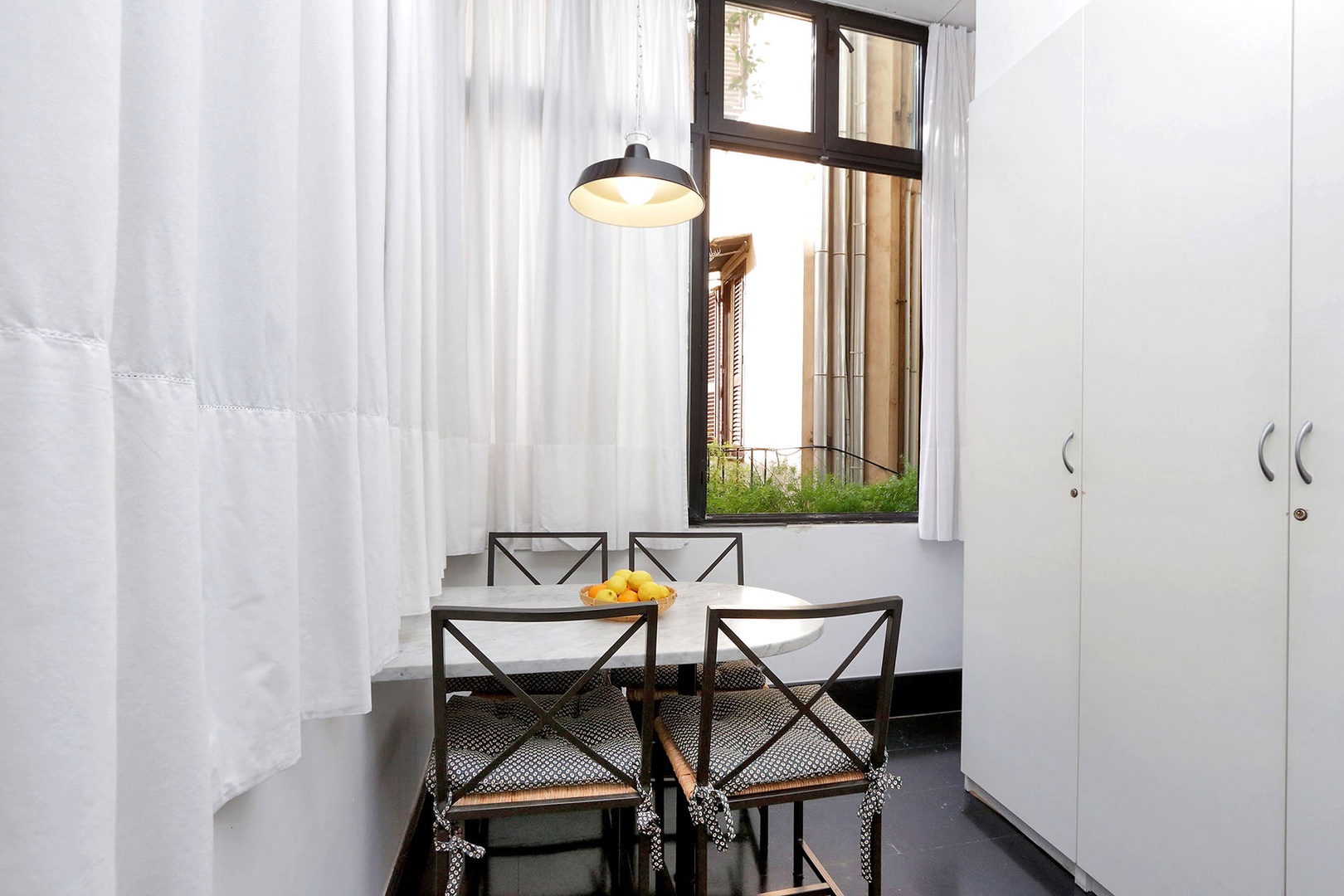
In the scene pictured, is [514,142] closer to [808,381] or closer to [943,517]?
[808,381]

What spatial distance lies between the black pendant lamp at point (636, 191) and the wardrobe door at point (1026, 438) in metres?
1.06

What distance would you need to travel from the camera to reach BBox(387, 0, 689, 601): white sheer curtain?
259 centimetres

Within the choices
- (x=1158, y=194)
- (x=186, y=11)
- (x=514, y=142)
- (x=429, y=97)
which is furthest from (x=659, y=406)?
(x=186, y=11)

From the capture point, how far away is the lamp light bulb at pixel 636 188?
6.33ft

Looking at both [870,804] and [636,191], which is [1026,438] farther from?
[636,191]

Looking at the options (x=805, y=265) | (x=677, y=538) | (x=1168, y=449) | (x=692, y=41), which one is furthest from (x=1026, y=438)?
(x=692, y=41)

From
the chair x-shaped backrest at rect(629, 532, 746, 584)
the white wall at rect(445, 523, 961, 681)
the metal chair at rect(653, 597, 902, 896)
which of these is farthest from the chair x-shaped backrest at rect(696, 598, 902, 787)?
the white wall at rect(445, 523, 961, 681)

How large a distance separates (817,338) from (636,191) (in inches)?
79.6

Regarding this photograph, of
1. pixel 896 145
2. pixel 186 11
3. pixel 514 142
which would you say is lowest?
pixel 186 11

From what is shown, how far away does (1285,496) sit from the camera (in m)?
1.43

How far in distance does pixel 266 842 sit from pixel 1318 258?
2130mm

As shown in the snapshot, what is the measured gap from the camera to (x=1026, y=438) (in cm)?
220

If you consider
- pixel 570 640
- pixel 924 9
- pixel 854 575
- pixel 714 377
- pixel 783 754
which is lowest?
pixel 783 754

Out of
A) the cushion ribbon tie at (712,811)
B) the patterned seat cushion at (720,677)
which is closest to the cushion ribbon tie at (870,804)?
the cushion ribbon tie at (712,811)
